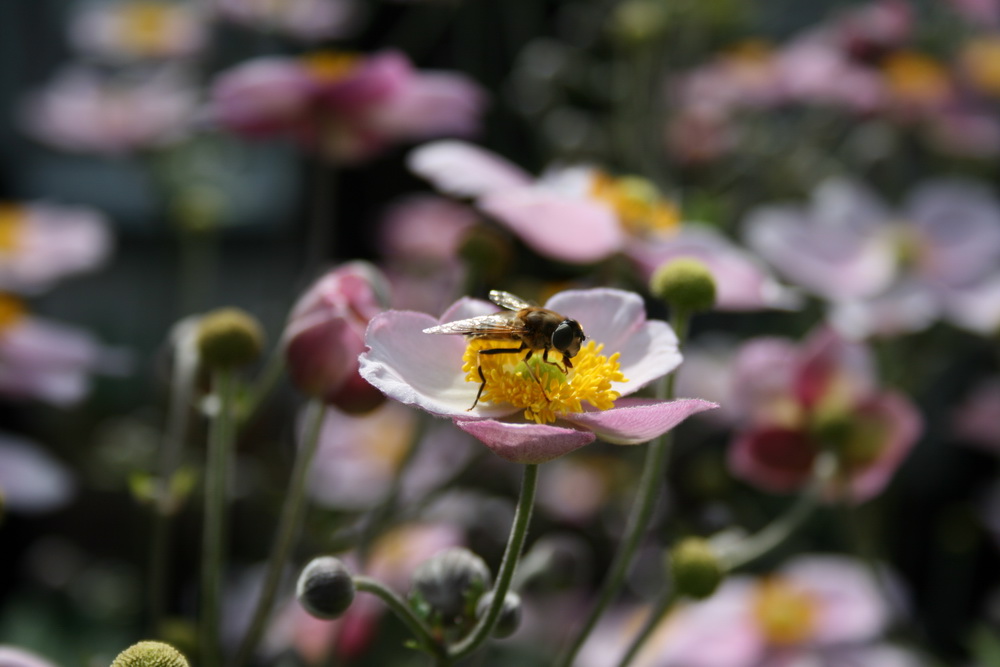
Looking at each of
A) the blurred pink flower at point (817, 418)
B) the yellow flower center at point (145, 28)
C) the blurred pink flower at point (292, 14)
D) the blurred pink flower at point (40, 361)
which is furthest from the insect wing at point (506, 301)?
the yellow flower center at point (145, 28)

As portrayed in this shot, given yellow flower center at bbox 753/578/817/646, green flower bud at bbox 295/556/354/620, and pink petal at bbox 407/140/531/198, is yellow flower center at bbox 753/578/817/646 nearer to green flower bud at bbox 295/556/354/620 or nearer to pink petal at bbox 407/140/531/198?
pink petal at bbox 407/140/531/198

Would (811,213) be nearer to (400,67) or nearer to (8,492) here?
(400,67)

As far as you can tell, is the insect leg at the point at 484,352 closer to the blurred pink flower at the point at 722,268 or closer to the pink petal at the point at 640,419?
the pink petal at the point at 640,419

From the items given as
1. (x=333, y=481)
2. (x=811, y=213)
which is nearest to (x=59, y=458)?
(x=333, y=481)

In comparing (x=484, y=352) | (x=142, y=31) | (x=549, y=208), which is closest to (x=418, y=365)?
(x=484, y=352)

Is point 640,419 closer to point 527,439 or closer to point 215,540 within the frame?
point 527,439

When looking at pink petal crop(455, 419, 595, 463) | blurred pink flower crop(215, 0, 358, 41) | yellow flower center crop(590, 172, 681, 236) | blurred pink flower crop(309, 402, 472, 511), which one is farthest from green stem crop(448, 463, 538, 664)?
blurred pink flower crop(215, 0, 358, 41)
